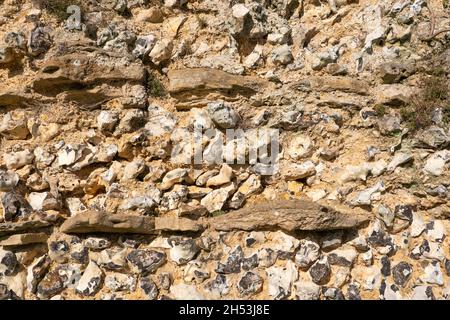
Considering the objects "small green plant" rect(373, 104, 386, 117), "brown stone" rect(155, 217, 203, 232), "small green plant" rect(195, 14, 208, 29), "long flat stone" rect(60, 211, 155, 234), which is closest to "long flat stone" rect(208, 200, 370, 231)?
"brown stone" rect(155, 217, 203, 232)

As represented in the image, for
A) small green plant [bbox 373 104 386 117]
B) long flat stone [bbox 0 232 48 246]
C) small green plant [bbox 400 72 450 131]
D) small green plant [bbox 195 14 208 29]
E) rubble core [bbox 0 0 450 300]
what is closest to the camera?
long flat stone [bbox 0 232 48 246]

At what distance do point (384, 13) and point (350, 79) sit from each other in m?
1.12

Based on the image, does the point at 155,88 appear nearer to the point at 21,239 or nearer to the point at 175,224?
the point at 175,224

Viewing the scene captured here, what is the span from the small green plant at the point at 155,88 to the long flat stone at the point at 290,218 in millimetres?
1602

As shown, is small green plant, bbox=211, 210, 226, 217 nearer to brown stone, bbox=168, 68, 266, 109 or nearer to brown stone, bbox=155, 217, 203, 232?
brown stone, bbox=155, 217, 203, 232

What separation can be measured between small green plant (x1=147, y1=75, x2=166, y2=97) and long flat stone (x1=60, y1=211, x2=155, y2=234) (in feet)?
4.92

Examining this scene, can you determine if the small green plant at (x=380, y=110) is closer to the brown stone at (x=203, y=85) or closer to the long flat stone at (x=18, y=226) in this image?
the brown stone at (x=203, y=85)

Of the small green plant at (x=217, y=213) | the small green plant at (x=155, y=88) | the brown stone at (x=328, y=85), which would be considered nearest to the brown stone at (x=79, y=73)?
the small green plant at (x=155, y=88)

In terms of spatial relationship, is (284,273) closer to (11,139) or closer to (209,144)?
(209,144)

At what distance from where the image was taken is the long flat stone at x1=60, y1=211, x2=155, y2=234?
417 cm

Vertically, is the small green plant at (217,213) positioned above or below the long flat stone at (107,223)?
above

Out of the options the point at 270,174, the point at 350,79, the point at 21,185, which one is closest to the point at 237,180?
the point at 270,174

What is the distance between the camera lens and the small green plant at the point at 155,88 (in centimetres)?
504

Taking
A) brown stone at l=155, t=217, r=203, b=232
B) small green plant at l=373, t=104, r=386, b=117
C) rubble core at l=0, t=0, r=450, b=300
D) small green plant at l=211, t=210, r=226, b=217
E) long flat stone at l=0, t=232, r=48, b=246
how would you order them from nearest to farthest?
long flat stone at l=0, t=232, r=48, b=246, rubble core at l=0, t=0, r=450, b=300, brown stone at l=155, t=217, r=203, b=232, small green plant at l=211, t=210, r=226, b=217, small green plant at l=373, t=104, r=386, b=117
